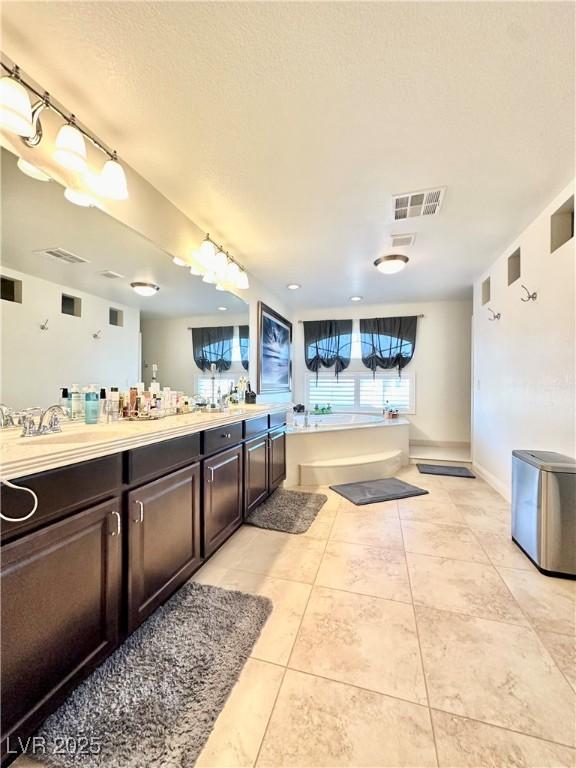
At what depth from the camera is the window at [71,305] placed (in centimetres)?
162

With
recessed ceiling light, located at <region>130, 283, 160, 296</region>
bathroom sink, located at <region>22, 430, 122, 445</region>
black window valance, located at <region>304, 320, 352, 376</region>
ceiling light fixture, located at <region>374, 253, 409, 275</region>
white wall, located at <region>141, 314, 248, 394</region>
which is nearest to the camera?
bathroom sink, located at <region>22, 430, 122, 445</region>

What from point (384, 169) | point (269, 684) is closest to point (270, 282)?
point (384, 169)

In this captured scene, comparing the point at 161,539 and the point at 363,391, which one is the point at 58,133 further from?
the point at 363,391

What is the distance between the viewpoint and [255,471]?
8.43 feet

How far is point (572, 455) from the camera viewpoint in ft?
6.71

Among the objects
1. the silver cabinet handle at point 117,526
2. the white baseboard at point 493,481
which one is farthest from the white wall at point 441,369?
the silver cabinet handle at point 117,526

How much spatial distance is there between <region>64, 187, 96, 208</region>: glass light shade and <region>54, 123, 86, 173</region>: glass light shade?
13 cm

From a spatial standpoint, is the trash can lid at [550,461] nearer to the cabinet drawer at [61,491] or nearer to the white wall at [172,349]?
the cabinet drawer at [61,491]

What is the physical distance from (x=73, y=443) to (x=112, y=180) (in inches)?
53.3

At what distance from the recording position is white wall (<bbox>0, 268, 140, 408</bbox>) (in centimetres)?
139

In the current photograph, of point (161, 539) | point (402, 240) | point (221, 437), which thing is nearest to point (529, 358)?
point (402, 240)

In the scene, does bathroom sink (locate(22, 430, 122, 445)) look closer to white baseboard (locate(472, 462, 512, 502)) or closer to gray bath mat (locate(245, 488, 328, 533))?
gray bath mat (locate(245, 488, 328, 533))

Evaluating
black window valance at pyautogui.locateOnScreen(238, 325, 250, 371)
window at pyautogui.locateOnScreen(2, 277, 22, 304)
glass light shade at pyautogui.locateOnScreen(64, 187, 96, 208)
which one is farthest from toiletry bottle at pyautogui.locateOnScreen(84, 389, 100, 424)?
black window valance at pyautogui.locateOnScreen(238, 325, 250, 371)

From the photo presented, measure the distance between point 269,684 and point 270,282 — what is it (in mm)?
3872
